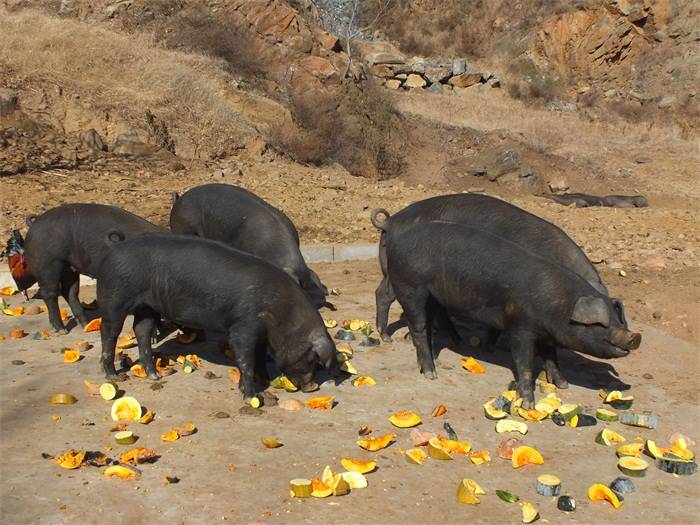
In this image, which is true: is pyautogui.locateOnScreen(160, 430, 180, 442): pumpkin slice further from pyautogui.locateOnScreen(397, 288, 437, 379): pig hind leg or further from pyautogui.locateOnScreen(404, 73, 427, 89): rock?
pyautogui.locateOnScreen(404, 73, 427, 89): rock

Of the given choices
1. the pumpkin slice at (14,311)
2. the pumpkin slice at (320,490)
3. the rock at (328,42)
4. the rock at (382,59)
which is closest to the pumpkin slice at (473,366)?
the pumpkin slice at (320,490)

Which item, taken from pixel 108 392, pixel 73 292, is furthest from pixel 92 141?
pixel 108 392

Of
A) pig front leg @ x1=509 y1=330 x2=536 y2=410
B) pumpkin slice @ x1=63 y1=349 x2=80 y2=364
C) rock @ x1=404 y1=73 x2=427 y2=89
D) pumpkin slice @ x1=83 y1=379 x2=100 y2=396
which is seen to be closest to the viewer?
pumpkin slice @ x1=83 y1=379 x2=100 y2=396

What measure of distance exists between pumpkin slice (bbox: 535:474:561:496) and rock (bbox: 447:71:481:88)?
2967 centimetres

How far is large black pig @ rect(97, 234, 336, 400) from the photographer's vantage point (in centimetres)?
600

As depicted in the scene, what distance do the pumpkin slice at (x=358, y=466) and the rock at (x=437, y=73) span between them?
28.6m

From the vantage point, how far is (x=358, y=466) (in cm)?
489

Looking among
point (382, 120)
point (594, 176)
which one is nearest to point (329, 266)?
point (382, 120)

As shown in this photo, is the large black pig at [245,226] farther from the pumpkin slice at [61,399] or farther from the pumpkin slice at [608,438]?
the pumpkin slice at [608,438]

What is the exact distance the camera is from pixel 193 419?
5695 mm

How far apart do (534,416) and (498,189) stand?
1263cm

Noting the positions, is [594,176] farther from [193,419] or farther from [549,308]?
[193,419]

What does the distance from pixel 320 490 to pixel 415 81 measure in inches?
1137

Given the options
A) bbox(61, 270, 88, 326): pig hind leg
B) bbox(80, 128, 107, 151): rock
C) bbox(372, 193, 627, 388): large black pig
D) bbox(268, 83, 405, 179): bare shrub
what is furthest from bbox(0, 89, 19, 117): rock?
bbox(372, 193, 627, 388): large black pig
